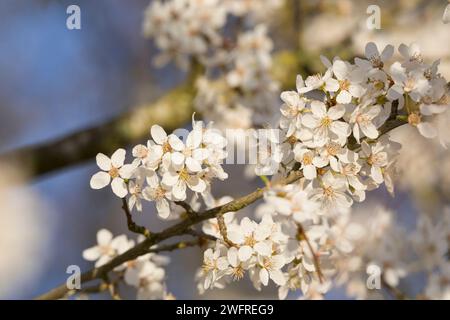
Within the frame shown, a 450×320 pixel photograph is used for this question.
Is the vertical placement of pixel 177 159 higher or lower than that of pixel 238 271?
higher

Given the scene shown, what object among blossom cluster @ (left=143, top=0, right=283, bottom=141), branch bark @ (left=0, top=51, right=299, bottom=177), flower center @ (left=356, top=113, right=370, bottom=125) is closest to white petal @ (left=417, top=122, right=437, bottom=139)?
flower center @ (left=356, top=113, right=370, bottom=125)

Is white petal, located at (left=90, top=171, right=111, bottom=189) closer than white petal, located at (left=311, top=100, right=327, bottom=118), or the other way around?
white petal, located at (left=311, top=100, right=327, bottom=118)

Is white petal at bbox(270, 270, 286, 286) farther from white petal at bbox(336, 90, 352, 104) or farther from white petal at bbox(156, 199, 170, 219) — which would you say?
white petal at bbox(336, 90, 352, 104)

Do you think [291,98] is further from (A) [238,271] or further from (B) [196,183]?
(A) [238,271]

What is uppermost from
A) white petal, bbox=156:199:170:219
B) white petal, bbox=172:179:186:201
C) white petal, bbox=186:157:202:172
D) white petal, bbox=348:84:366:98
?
white petal, bbox=348:84:366:98

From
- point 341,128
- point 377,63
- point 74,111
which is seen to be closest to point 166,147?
point 341,128

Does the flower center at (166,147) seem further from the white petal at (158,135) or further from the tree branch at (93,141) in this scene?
the tree branch at (93,141)
